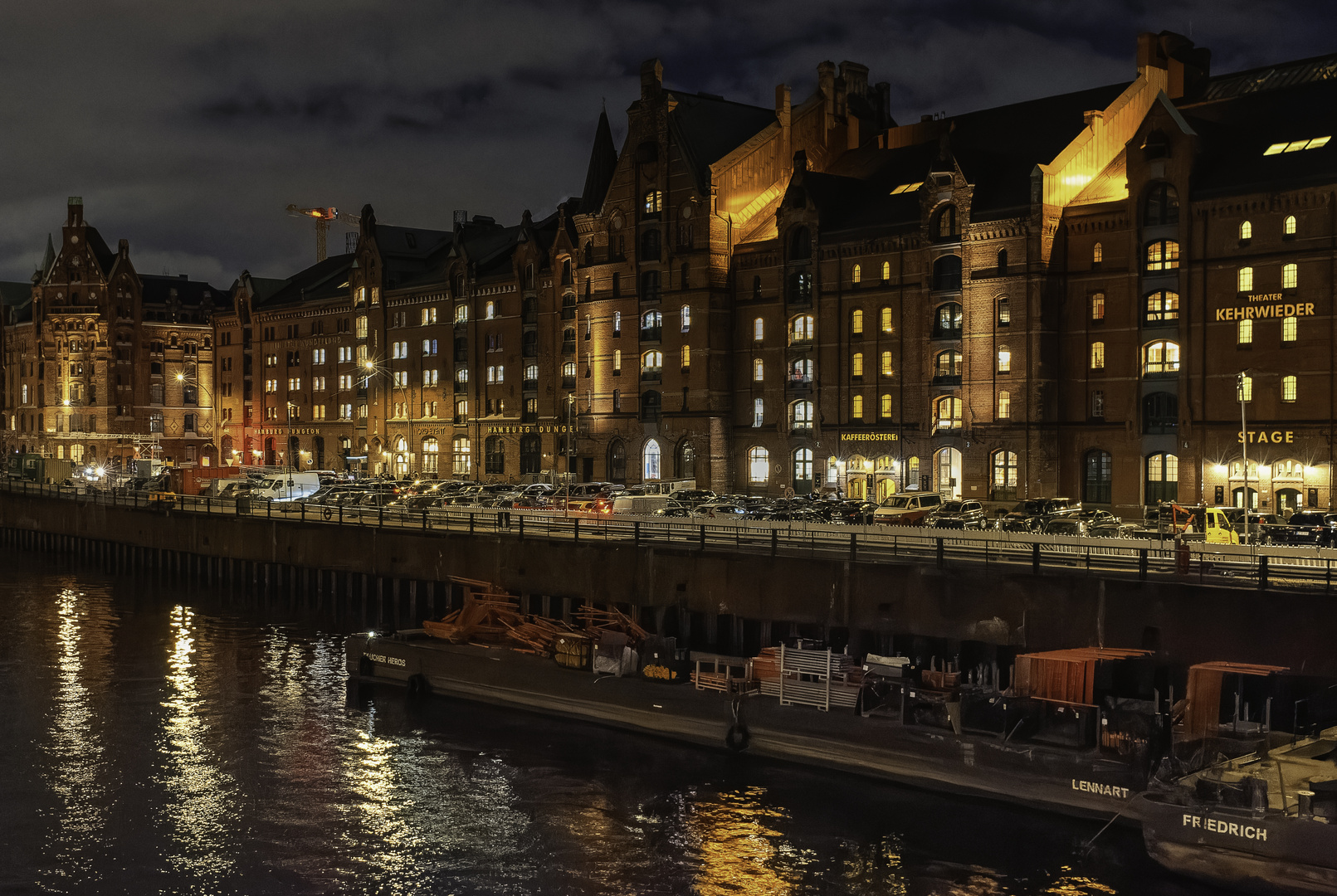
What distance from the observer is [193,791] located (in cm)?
3612

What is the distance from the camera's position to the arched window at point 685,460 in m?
99.0

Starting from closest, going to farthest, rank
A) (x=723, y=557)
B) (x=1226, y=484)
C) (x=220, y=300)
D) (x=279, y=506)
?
1. (x=723, y=557)
2. (x=1226, y=484)
3. (x=279, y=506)
4. (x=220, y=300)

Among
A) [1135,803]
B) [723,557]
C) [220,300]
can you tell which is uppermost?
[220,300]

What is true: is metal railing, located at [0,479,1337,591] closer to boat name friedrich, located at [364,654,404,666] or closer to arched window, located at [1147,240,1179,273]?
boat name friedrich, located at [364,654,404,666]

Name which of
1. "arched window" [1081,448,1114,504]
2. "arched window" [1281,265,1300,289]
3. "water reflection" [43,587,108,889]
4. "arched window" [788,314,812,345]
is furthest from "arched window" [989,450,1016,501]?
"water reflection" [43,587,108,889]

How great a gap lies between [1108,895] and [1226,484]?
50391 mm

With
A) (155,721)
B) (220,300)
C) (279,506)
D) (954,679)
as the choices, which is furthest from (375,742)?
(220,300)

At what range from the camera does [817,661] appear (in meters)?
37.8

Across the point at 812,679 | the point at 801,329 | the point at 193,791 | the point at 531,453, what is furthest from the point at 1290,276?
the point at 531,453

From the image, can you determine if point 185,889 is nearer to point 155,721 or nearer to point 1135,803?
point 155,721

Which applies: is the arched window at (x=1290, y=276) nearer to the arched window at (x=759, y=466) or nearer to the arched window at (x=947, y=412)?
the arched window at (x=947, y=412)

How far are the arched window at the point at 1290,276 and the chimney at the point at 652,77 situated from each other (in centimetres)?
4718

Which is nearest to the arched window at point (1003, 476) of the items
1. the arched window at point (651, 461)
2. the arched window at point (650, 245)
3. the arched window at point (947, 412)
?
the arched window at point (947, 412)

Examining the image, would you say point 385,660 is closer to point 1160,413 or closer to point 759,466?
point 1160,413
